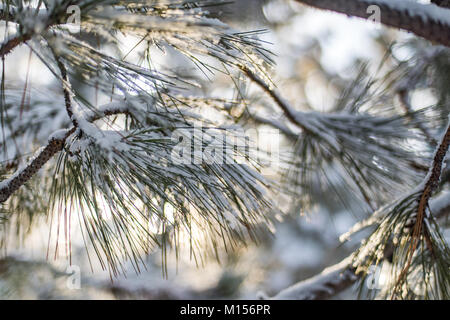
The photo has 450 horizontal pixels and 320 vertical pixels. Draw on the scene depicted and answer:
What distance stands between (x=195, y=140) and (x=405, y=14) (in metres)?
0.30

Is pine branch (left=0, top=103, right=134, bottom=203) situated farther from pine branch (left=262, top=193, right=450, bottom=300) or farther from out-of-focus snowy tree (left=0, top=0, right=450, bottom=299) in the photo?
pine branch (left=262, top=193, right=450, bottom=300)

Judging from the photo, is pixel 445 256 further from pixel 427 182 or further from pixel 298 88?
pixel 298 88

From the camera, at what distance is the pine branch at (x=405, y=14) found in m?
0.44

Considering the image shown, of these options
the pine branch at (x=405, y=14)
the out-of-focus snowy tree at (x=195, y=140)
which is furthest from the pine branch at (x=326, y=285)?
the pine branch at (x=405, y=14)

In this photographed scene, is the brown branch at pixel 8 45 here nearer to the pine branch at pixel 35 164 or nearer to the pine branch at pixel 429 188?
the pine branch at pixel 35 164

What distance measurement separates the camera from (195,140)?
1.85 feet

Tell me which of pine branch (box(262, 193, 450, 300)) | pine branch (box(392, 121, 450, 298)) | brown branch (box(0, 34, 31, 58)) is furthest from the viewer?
pine branch (box(262, 193, 450, 300))

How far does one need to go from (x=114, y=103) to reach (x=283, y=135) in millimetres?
589

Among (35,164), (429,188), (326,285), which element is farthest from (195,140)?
(326,285)

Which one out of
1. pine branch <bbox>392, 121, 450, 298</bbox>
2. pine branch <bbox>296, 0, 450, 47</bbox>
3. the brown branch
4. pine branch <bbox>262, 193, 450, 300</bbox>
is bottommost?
pine branch <bbox>262, 193, 450, 300</bbox>

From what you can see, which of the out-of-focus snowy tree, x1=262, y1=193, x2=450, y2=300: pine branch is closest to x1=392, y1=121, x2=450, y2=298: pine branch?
the out-of-focus snowy tree

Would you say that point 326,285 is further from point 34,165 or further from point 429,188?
point 34,165

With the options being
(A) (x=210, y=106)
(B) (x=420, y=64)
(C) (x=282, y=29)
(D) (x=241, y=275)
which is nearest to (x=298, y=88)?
(C) (x=282, y=29)

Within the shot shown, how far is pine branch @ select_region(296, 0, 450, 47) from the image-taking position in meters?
0.44
